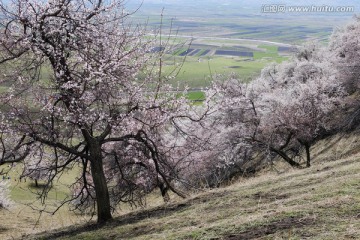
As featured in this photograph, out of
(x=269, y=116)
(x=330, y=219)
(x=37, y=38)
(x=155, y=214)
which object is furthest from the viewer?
(x=269, y=116)

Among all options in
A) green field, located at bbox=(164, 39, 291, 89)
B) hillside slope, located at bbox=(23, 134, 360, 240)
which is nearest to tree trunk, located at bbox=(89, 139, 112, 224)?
hillside slope, located at bbox=(23, 134, 360, 240)

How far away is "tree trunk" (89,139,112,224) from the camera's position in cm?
1148

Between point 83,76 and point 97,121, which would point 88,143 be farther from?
point 83,76

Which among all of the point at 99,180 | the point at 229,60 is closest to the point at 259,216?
the point at 99,180

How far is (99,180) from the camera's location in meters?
11.6

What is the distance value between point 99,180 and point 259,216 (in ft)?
20.3

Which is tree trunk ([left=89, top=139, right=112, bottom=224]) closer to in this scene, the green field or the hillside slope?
the hillside slope

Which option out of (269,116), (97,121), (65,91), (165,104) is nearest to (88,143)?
(97,121)

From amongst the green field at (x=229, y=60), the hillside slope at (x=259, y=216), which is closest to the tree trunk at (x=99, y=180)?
the hillside slope at (x=259, y=216)

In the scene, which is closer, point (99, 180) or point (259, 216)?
point (259, 216)

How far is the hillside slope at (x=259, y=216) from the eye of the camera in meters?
5.82

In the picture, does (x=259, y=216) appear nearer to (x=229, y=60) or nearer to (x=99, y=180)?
(x=99, y=180)

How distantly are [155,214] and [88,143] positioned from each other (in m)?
2.96

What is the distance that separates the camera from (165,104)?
12.1m
